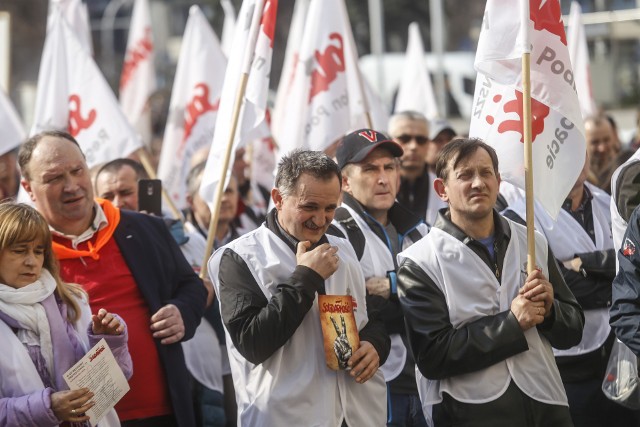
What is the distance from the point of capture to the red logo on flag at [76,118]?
8.30 metres

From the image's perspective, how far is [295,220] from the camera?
459cm

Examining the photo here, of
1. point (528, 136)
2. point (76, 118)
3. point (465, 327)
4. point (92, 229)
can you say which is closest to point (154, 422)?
point (92, 229)

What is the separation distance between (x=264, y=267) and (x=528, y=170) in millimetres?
1266

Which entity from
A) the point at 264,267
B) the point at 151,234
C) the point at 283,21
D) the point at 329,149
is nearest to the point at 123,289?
the point at 151,234

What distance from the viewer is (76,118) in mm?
8391

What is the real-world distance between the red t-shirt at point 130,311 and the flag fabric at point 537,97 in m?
1.81

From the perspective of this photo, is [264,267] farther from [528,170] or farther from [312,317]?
[528,170]

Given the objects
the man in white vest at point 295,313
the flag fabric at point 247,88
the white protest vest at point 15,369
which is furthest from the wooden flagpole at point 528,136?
the white protest vest at point 15,369

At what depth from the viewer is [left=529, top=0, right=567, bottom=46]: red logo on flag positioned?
17.7ft

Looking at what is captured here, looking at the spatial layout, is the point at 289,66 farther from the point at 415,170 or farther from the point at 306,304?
the point at 306,304

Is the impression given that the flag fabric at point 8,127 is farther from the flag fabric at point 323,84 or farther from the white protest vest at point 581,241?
the white protest vest at point 581,241

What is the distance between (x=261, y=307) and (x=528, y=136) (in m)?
1.41

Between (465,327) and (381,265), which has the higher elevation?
(381,265)

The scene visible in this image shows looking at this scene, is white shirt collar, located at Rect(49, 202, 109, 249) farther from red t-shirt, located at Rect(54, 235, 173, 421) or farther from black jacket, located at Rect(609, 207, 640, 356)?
black jacket, located at Rect(609, 207, 640, 356)
